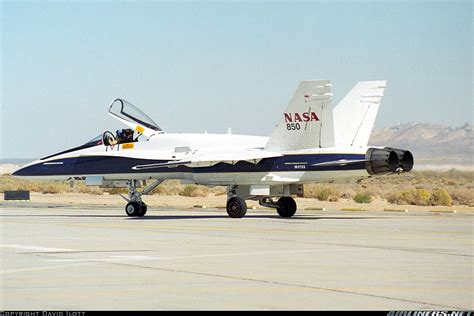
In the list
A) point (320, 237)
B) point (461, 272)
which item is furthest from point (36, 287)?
point (320, 237)

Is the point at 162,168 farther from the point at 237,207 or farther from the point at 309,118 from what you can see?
the point at 309,118

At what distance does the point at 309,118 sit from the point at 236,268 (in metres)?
16.4

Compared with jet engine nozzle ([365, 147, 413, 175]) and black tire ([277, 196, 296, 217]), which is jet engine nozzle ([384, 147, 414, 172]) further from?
black tire ([277, 196, 296, 217])

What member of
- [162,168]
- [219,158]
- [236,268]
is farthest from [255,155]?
[236,268]

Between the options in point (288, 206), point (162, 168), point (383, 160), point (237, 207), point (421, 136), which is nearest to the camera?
point (383, 160)

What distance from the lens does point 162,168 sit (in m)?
34.5

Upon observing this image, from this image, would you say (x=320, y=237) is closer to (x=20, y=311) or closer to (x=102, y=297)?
(x=102, y=297)

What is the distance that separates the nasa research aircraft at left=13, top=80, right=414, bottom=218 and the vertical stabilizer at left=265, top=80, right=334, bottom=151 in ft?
0.11

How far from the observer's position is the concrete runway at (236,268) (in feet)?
37.8

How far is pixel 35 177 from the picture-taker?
36.6 meters

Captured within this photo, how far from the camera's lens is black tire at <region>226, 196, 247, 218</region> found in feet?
106

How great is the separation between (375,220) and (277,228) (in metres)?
5.66

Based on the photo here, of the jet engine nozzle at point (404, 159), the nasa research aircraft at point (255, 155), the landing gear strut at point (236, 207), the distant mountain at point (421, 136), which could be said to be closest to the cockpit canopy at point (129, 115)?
the nasa research aircraft at point (255, 155)

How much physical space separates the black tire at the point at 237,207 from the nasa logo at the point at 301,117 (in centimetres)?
321
